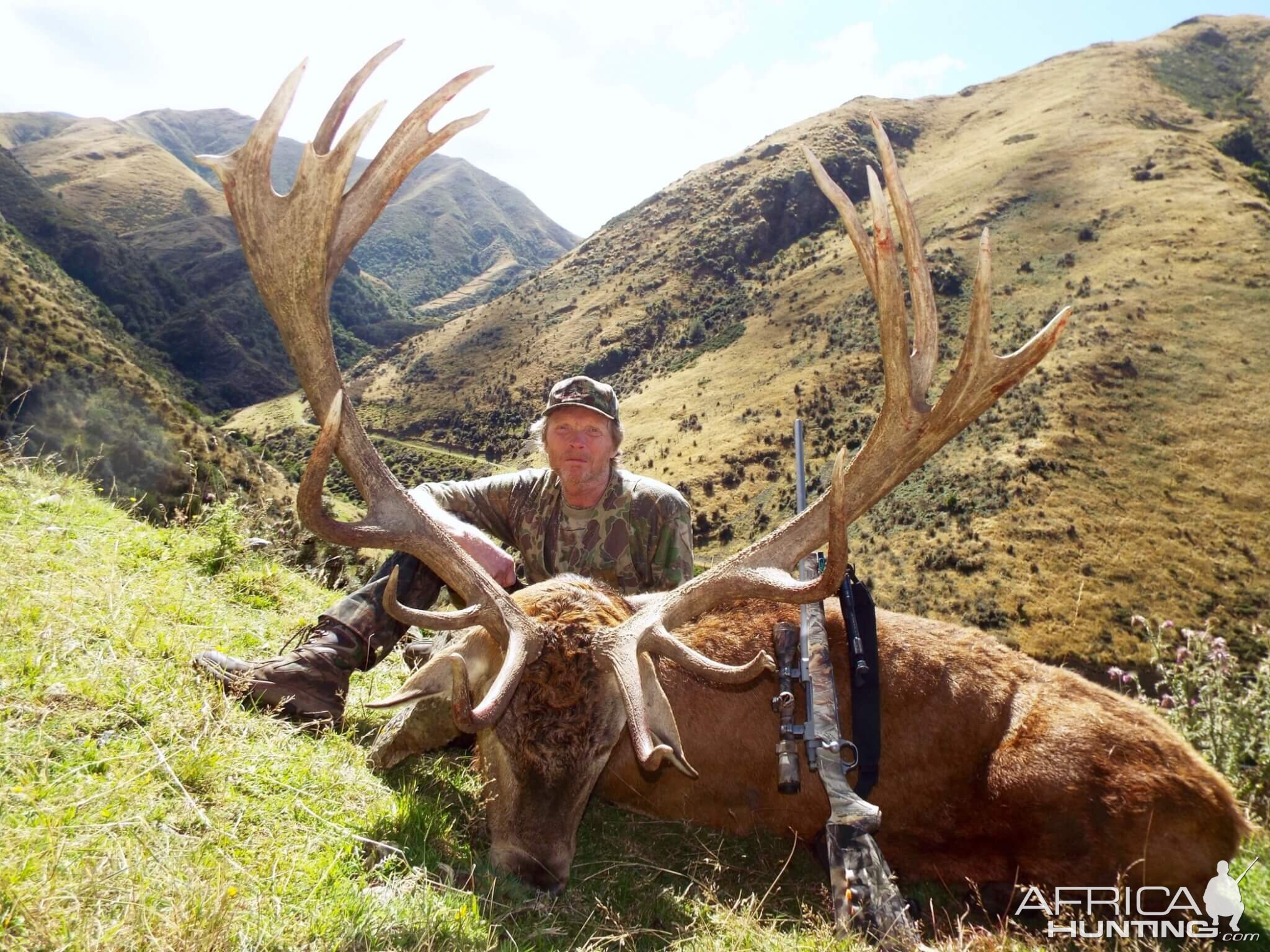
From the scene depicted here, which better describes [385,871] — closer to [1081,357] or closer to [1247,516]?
[1247,516]

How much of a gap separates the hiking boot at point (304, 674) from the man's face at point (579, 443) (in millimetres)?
1880

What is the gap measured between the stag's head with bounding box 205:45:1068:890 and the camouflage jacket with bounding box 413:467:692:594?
118 centimetres

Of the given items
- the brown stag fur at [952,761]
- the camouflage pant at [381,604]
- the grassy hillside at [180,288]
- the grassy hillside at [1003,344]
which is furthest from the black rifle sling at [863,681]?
the grassy hillside at [180,288]

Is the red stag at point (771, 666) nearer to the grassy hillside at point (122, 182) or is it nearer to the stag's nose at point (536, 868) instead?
the stag's nose at point (536, 868)

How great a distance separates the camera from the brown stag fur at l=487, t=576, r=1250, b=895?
139 inches

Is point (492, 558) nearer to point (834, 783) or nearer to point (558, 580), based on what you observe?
point (558, 580)

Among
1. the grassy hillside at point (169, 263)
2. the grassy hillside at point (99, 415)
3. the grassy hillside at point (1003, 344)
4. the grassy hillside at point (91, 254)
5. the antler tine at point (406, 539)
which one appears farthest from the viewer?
the grassy hillside at point (169, 263)

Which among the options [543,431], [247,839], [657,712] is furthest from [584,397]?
[247,839]

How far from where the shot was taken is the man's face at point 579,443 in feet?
17.6

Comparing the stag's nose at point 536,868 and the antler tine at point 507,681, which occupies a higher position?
the antler tine at point 507,681

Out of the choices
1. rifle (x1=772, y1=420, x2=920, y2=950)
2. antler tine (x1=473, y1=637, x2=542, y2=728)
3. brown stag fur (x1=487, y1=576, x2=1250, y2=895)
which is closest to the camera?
antler tine (x1=473, y1=637, x2=542, y2=728)

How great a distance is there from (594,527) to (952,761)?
273cm

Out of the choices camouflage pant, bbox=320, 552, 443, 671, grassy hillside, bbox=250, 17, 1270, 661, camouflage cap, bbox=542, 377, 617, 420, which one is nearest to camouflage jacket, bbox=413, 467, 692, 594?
camouflage cap, bbox=542, 377, 617, 420

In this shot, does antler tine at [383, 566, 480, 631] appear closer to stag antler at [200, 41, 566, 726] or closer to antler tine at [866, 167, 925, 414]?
stag antler at [200, 41, 566, 726]
